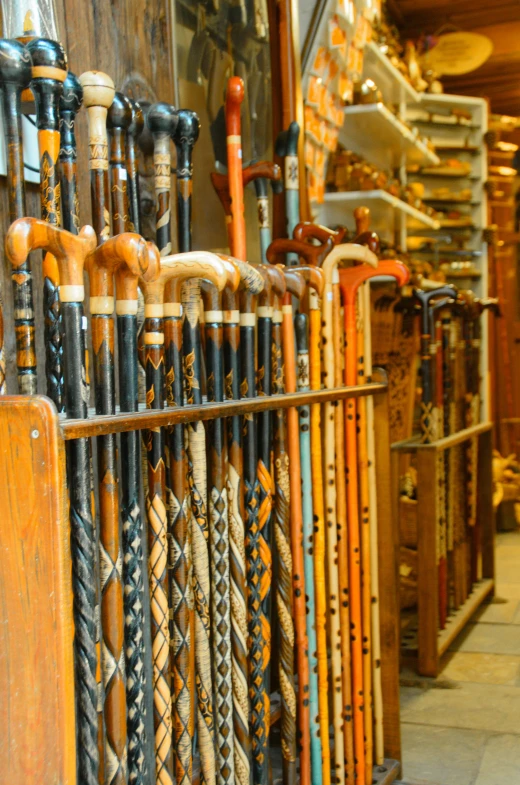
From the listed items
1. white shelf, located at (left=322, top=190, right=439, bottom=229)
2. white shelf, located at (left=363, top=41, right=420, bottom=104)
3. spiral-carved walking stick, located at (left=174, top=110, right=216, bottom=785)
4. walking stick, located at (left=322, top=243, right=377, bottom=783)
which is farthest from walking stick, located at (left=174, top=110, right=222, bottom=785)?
white shelf, located at (left=363, top=41, right=420, bottom=104)

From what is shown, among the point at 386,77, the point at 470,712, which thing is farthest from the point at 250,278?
the point at 386,77

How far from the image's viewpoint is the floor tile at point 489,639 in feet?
10.2

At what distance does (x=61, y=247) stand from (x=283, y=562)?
0.81 metres

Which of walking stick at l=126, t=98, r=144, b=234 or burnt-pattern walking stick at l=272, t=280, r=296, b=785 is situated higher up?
walking stick at l=126, t=98, r=144, b=234

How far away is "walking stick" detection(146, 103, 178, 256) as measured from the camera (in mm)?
1396

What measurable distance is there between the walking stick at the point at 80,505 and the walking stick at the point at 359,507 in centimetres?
89

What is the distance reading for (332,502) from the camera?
1732mm

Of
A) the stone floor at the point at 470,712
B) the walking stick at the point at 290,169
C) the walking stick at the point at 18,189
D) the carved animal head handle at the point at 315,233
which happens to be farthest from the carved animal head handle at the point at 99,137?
the stone floor at the point at 470,712

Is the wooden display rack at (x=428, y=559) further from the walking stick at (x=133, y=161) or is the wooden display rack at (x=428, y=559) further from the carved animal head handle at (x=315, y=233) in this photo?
the walking stick at (x=133, y=161)

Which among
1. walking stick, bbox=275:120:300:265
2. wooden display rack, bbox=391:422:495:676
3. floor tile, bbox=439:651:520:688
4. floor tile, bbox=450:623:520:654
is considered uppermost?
walking stick, bbox=275:120:300:265

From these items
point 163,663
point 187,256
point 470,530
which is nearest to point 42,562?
point 163,663

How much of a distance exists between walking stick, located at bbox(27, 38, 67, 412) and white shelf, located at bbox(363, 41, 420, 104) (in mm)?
2742

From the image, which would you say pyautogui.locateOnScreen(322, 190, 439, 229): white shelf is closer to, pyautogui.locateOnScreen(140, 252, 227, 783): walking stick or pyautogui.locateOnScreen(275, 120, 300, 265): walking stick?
pyautogui.locateOnScreen(275, 120, 300, 265): walking stick

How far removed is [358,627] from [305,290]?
29.6 inches
